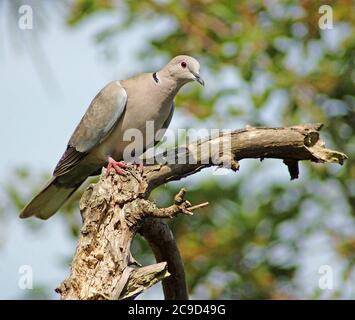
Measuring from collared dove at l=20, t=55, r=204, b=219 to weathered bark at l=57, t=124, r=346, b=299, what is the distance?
0.77m

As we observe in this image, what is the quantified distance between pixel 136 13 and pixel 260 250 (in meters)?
1.84

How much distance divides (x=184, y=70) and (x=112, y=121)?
1.60 ft

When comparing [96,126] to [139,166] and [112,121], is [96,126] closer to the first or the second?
[112,121]

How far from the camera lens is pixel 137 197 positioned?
3732 mm

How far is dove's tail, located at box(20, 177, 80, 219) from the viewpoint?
4.86 metres

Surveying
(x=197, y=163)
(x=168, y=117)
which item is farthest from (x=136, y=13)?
(x=197, y=163)

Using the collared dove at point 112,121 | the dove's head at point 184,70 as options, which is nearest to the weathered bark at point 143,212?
the collared dove at point 112,121

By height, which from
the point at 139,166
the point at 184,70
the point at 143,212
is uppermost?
the point at 184,70

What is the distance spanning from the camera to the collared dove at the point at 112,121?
4.78 metres

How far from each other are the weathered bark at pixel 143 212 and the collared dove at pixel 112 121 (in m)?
0.77

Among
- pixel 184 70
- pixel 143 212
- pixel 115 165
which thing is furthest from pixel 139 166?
pixel 184 70

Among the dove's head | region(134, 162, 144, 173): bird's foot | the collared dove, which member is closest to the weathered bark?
region(134, 162, 144, 173): bird's foot

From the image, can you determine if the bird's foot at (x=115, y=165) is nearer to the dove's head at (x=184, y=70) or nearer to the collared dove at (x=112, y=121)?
the collared dove at (x=112, y=121)

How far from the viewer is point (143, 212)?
3.63 m
